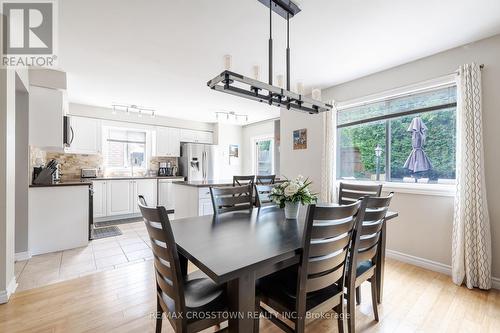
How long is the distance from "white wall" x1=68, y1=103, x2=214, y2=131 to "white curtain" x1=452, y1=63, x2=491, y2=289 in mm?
5459

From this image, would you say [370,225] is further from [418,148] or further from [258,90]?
[418,148]

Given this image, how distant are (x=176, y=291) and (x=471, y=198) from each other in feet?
9.18

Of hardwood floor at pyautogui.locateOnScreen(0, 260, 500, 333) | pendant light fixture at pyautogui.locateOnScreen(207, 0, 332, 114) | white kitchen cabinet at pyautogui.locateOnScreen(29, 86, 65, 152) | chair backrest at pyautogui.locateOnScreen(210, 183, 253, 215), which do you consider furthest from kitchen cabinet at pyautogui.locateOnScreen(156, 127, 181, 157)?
pendant light fixture at pyautogui.locateOnScreen(207, 0, 332, 114)

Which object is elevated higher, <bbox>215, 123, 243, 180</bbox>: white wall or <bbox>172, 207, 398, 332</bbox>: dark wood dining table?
<bbox>215, 123, 243, 180</bbox>: white wall

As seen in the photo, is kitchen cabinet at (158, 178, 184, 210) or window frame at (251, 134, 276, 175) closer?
kitchen cabinet at (158, 178, 184, 210)

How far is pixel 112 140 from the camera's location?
17.7 ft

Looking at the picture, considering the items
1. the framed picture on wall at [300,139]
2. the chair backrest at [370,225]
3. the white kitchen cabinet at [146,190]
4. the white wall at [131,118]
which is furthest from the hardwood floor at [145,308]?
the white wall at [131,118]

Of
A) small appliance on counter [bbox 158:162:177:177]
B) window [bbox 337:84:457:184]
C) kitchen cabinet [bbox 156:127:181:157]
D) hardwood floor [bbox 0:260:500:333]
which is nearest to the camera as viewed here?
hardwood floor [bbox 0:260:500:333]

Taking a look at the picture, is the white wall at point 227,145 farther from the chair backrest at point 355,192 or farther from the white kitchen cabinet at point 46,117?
the chair backrest at point 355,192

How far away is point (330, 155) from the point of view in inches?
138

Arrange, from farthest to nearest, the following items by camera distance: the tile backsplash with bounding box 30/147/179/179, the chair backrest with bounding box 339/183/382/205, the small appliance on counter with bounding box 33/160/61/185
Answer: the tile backsplash with bounding box 30/147/179/179
the small appliance on counter with bounding box 33/160/61/185
the chair backrest with bounding box 339/183/382/205

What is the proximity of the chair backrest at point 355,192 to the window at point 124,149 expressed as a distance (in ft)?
16.2

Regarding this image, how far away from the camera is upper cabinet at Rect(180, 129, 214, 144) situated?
243 inches

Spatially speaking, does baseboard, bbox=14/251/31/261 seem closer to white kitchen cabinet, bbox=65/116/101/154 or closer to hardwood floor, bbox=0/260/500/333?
hardwood floor, bbox=0/260/500/333
